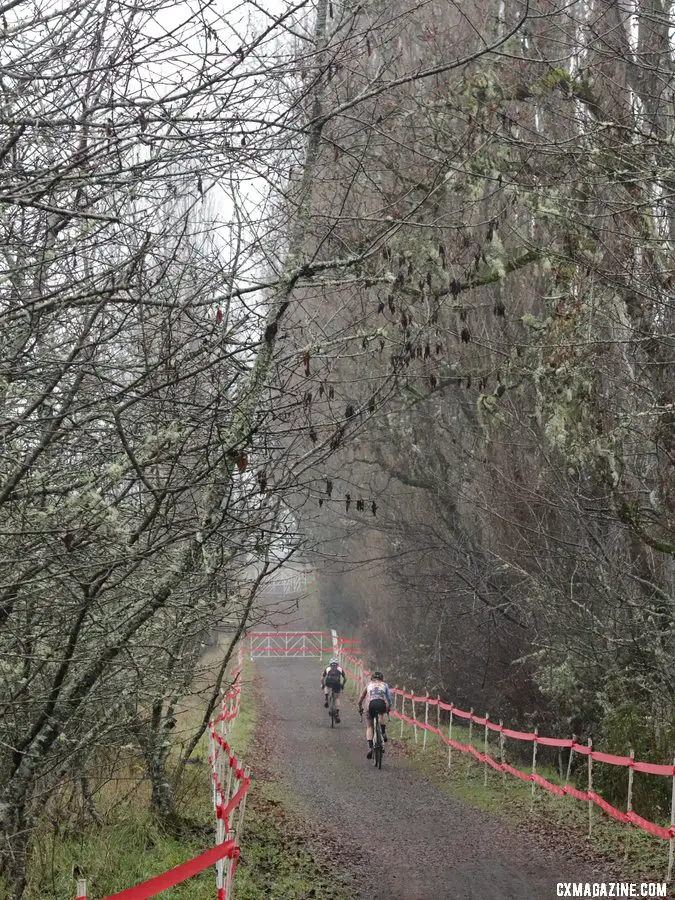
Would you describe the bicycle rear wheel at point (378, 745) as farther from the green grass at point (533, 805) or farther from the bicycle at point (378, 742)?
the green grass at point (533, 805)

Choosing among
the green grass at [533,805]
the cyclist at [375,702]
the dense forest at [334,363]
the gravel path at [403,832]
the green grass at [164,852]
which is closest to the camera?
the dense forest at [334,363]

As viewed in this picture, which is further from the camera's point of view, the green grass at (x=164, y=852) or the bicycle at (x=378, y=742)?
the bicycle at (x=378, y=742)

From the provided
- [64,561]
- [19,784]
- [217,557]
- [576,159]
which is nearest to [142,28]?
[64,561]

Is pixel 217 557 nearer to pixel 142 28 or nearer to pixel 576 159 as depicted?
pixel 142 28

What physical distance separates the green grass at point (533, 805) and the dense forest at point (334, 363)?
1.17 meters

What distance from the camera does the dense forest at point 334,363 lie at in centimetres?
511

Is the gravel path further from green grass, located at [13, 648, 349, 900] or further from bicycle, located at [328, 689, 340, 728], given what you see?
bicycle, located at [328, 689, 340, 728]

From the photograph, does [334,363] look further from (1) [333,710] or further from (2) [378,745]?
(1) [333,710]

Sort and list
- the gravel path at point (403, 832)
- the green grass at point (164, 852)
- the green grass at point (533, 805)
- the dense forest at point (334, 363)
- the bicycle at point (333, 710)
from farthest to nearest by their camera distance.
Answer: the bicycle at point (333, 710)
the green grass at point (533, 805)
the gravel path at point (403, 832)
the green grass at point (164, 852)
the dense forest at point (334, 363)

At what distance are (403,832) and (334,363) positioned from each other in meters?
7.79

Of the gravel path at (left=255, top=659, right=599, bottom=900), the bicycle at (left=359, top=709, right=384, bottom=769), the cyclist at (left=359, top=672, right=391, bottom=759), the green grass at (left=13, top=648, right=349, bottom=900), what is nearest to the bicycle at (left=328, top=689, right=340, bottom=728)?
the gravel path at (left=255, top=659, right=599, bottom=900)

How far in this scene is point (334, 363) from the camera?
684 cm

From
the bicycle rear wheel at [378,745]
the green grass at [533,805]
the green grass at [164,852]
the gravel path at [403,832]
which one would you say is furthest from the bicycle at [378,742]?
the green grass at [164,852]

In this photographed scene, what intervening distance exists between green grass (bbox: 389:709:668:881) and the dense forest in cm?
117
